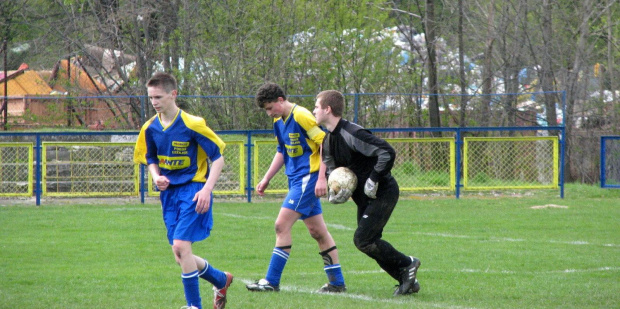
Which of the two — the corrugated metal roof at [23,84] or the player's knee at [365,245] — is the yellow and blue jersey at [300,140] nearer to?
the player's knee at [365,245]

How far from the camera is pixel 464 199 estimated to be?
53.6 ft

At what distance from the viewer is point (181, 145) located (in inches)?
219

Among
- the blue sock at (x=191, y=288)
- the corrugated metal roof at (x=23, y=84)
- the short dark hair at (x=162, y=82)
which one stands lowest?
the blue sock at (x=191, y=288)

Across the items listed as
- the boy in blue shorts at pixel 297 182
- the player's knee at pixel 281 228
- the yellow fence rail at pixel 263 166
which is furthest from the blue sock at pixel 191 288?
the yellow fence rail at pixel 263 166

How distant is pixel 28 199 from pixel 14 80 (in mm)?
11161

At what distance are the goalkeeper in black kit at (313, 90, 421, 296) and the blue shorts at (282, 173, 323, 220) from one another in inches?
8.3

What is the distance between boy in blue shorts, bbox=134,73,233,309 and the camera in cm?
543

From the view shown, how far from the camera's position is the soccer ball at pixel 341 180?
623 centimetres

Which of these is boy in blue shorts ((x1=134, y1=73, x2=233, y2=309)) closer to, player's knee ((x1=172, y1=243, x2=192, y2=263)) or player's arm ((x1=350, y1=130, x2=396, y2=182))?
player's knee ((x1=172, y1=243, x2=192, y2=263))

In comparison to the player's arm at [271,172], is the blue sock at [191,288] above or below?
below

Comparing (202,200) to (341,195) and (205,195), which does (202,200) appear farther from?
(341,195)

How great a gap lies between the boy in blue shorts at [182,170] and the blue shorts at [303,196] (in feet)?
3.39

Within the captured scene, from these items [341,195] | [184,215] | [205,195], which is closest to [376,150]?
[341,195]

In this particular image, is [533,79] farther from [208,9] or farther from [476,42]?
[208,9]
